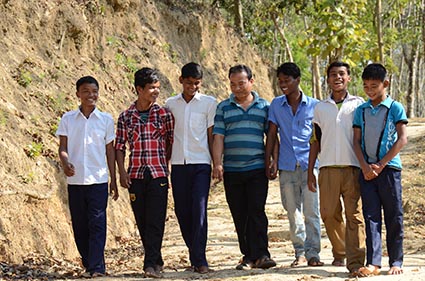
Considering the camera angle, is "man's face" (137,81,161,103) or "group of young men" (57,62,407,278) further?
"man's face" (137,81,161,103)

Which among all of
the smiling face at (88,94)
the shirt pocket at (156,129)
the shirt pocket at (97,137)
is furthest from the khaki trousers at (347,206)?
the smiling face at (88,94)

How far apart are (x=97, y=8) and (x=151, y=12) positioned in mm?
4644

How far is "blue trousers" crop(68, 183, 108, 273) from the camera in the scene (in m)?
7.55

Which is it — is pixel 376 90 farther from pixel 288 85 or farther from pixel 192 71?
pixel 192 71

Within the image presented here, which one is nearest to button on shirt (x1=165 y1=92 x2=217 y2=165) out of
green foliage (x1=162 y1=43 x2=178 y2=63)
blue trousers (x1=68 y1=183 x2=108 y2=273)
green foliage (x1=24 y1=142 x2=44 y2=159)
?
blue trousers (x1=68 y1=183 x2=108 y2=273)

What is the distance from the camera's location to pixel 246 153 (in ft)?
25.0

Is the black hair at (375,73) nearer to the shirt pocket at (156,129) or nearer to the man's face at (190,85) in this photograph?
the man's face at (190,85)

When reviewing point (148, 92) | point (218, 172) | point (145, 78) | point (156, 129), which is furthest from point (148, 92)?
point (218, 172)

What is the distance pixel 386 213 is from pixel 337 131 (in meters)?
0.91

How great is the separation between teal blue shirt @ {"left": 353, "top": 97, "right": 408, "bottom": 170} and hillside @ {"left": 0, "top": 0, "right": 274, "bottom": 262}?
4.00m

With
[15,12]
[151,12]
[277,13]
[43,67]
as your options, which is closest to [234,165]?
[43,67]

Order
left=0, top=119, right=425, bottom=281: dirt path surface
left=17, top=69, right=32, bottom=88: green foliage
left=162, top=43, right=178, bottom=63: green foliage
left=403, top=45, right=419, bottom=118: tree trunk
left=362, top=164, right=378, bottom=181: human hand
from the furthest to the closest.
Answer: left=403, top=45, right=419, bottom=118: tree trunk
left=162, top=43, right=178, bottom=63: green foliage
left=17, top=69, right=32, bottom=88: green foliage
left=0, top=119, right=425, bottom=281: dirt path surface
left=362, top=164, right=378, bottom=181: human hand

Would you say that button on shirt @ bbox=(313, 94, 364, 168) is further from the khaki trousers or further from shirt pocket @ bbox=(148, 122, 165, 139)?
shirt pocket @ bbox=(148, 122, 165, 139)

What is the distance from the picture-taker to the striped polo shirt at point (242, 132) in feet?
25.0
